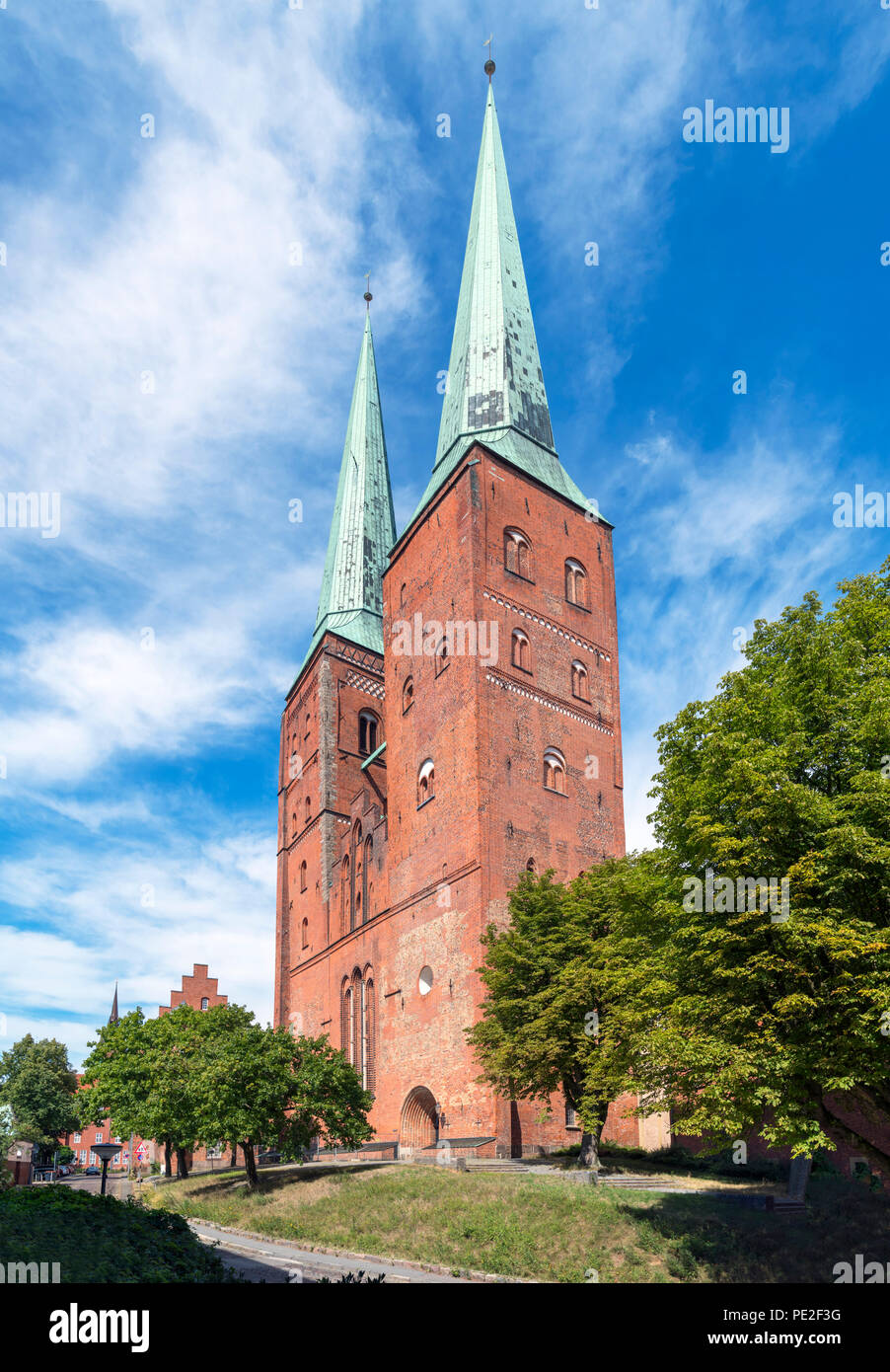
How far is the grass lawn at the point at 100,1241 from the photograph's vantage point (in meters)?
9.29

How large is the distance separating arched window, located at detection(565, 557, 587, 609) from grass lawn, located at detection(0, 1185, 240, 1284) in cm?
2885

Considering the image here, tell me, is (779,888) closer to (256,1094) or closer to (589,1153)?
(589,1153)

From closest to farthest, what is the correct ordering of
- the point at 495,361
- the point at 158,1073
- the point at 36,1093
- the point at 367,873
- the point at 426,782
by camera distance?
1. the point at 158,1073
2. the point at 426,782
3. the point at 495,361
4. the point at 367,873
5. the point at 36,1093

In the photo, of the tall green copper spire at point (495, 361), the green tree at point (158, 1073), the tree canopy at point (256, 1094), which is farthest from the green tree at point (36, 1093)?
the tall green copper spire at point (495, 361)

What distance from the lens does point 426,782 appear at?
35.8m

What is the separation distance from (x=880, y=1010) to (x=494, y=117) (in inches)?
1894

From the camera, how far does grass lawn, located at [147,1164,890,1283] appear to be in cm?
1430

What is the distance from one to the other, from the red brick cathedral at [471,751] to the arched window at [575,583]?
0.27 ft

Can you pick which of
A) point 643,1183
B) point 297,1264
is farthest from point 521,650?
point 297,1264

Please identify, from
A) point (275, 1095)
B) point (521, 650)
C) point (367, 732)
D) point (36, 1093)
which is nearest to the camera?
point (275, 1095)

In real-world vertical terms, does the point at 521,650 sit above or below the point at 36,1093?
above

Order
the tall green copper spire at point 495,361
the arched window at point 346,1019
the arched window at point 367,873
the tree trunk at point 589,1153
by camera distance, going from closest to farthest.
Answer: the tree trunk at point 589,1153, the tall green copper spire at point 495,361, the arched window at point 346,1019, the arched window at point 367,873

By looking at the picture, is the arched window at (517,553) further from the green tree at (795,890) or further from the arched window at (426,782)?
the green tree at (795,890)

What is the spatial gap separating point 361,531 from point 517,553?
2195 centimetres
